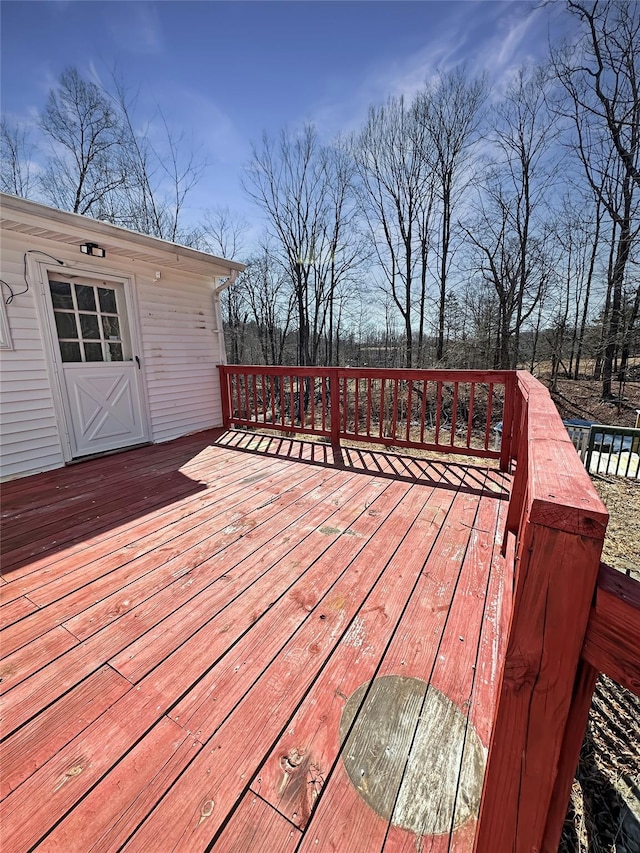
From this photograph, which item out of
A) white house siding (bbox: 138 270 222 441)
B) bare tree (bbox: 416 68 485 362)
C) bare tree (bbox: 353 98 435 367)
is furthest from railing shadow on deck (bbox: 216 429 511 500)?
bare tree (bbox: 416 68 485 362)

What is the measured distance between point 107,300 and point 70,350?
29.7 inches

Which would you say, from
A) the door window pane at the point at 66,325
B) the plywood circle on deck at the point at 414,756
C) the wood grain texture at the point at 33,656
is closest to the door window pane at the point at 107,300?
the door window pane at the point at 66,325

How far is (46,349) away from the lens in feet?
11.8

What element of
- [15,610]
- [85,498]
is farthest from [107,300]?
[15,610]

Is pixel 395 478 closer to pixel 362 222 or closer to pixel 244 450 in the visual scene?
pixel 244 450

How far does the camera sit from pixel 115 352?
4.28 metres

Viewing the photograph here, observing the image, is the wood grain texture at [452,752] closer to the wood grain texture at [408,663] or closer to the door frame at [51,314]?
the wood grain texture at [408,663]

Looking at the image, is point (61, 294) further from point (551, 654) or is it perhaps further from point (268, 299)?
point (268, 299)

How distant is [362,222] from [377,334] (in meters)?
5.37

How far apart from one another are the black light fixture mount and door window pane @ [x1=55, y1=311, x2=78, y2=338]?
669 mm

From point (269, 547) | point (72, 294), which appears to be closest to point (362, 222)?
point (72, 294)

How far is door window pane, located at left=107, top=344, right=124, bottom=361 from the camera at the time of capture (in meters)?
4.23

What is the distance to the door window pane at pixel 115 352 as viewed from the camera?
423cm

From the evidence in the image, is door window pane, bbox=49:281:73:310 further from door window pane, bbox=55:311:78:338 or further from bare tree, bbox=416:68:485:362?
bare tree, bbox=416:68:485:362
